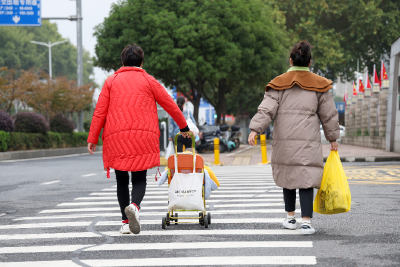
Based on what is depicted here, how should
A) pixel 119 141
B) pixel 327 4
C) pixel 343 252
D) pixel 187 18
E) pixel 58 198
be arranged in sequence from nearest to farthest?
pixel 343 252, pixel 119 141, pixel 58 198, pixel 187 18, pixel 327 4

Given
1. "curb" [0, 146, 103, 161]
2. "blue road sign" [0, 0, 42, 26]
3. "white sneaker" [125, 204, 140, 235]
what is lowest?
"curb" [0, 146, 103, 161]

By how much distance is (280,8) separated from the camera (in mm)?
32594

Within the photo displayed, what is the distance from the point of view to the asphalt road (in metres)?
3.98

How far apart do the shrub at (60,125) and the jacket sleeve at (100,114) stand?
77.2 ft

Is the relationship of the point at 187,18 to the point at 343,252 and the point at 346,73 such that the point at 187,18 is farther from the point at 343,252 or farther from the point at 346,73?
the point at 343,252

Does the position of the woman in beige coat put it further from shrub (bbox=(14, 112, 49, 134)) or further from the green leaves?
the green leaves

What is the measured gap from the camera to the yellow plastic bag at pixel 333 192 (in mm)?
4848

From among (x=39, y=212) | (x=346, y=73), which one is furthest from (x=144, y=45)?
(x=39, y=212)

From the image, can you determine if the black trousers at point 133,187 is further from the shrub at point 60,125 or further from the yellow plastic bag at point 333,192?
the shrub at point 60,125

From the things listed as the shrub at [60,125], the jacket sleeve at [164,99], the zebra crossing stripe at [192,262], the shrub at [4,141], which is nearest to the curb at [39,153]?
the shrub at [4,141]

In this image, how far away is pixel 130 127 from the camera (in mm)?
4879

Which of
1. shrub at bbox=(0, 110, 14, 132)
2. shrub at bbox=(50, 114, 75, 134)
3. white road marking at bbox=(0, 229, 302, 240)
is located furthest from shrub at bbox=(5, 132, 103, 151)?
white road marking at bbox=(0, 229, 302, 240)

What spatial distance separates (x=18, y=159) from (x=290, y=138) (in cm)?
1712

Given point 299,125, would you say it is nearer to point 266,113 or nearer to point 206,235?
point 266,113
